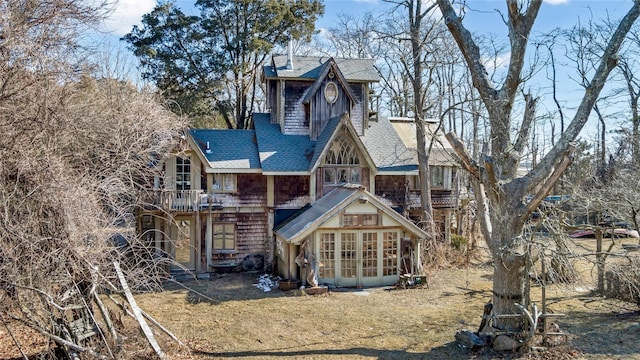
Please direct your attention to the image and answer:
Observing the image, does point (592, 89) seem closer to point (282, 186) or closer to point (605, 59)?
point (605, 59)

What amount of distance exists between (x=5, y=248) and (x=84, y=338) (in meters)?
2.74

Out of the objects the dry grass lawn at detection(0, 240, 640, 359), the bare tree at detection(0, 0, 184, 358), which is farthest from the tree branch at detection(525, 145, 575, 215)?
the bare tree at detection(0, 0, 184, 358)

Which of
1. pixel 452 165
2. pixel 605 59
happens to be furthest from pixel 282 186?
pixel 605 59

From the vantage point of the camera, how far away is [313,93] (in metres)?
19.7

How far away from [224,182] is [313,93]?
5.35 meters

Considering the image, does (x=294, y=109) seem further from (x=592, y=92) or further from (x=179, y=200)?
(x=592, y=92)

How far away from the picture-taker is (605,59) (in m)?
9.34

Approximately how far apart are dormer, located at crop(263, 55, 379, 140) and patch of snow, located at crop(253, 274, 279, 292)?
6380mm

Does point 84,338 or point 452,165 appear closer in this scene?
point 84,338

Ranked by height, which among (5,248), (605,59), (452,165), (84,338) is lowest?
(84,338)

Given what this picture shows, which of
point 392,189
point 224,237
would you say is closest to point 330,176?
point 392,189

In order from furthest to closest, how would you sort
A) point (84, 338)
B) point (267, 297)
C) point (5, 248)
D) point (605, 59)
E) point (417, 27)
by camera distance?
1. point (417, 27)
2. point (267, 297)
3. point (605, 59)
4. point (84, 338)
5. point (5, 248)

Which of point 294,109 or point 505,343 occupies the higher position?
point 294,109

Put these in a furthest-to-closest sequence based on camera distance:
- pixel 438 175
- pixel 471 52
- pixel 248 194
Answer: pixel 438 175
pixel 248 194
pixel 471 52
